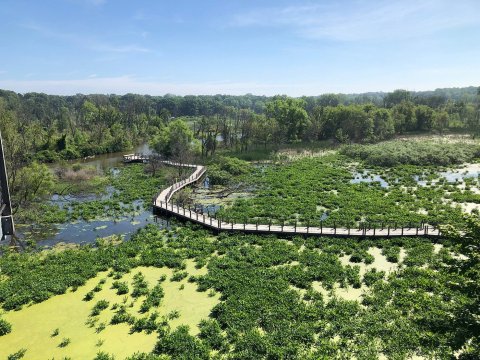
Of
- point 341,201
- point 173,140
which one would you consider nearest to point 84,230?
point 341,201

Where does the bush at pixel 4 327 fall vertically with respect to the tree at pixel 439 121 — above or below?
below

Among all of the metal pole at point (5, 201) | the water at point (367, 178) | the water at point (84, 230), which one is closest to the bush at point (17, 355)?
the metal pole at point (5, 201)

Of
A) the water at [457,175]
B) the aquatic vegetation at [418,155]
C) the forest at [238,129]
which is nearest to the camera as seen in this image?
the water at [457,175]

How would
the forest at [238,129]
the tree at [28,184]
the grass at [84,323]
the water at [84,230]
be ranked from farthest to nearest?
the forest at [238,129] < the tree at [28,184] < the water at [84,230] < the grass at [84,323]

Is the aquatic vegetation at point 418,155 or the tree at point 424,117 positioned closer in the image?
the aquatic vegetation at point 418,155

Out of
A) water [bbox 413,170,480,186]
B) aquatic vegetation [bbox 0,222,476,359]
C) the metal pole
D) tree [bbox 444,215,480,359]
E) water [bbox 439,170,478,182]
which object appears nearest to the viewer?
tree [bbox 444,215,480,359]

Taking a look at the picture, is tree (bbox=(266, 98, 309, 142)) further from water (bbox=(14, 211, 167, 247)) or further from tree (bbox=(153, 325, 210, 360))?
tree (bbox=(153, 325, 210, 360))

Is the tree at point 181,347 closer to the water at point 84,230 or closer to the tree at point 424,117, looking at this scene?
the water at point 84,230

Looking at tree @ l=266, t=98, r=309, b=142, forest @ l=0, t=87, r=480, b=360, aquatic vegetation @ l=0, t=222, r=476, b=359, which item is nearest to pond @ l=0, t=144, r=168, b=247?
forest @ l=0, t=87, r=480, b=360

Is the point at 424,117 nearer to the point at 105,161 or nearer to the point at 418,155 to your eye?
the point at 418,155

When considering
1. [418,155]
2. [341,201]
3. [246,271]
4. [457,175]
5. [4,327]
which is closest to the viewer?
[4,327]
